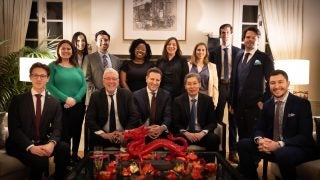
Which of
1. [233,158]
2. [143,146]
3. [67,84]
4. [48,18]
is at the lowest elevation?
[233,158]

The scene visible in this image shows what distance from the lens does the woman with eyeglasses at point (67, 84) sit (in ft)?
13.3

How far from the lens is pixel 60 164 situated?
3.50 metres

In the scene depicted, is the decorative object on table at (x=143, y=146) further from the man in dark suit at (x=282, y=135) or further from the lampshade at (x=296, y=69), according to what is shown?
the lampshade at (x=296, y=69)

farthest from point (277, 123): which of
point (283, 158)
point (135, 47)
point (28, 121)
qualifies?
point (28, 121)

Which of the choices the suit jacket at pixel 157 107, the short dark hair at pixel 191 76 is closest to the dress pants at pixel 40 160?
the suit jacket at pixel 157 107

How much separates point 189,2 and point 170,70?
1609mm

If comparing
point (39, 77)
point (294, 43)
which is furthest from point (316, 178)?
point (294, 43)

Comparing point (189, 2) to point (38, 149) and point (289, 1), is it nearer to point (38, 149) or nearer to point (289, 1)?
point (289, 1)

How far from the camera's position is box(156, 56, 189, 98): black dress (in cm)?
439

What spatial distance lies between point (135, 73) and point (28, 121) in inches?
55.8

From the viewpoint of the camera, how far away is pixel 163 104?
4.12m

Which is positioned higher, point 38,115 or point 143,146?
point 38,115

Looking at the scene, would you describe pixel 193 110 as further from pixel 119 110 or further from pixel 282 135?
pixel 282 135

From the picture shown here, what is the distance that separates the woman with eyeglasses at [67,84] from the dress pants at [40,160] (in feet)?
1.93
